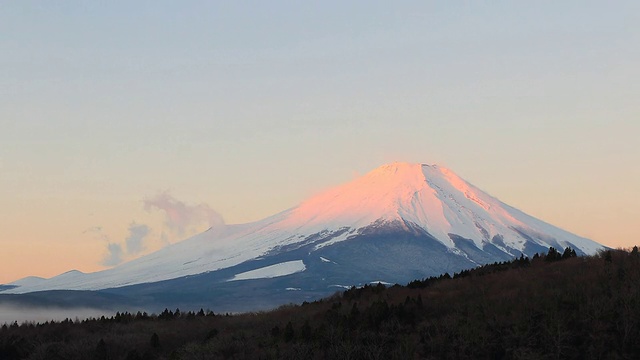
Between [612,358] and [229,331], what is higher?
[229,331]

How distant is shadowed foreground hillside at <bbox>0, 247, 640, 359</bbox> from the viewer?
34.1m

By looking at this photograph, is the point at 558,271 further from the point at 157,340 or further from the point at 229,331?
the point at 157,340

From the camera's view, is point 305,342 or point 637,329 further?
point 305,342

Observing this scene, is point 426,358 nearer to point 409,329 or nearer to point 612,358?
point 409,329

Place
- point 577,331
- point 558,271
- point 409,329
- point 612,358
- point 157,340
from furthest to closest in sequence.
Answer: point 157,340, point 558,271, point 409,329, point 577,331, point 612,358

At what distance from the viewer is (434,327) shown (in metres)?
37.9

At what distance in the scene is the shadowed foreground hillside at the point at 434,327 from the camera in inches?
1342

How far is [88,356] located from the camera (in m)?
44.4

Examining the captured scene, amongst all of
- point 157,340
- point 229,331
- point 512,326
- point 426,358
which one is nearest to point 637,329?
point 512,326

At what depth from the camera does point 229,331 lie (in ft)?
152

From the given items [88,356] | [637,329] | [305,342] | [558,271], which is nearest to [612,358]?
[637,329]

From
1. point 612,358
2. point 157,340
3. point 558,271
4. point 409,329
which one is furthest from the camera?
point 157,340

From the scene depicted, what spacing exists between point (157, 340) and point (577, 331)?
22.1 m

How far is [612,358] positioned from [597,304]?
3334 millimetres
